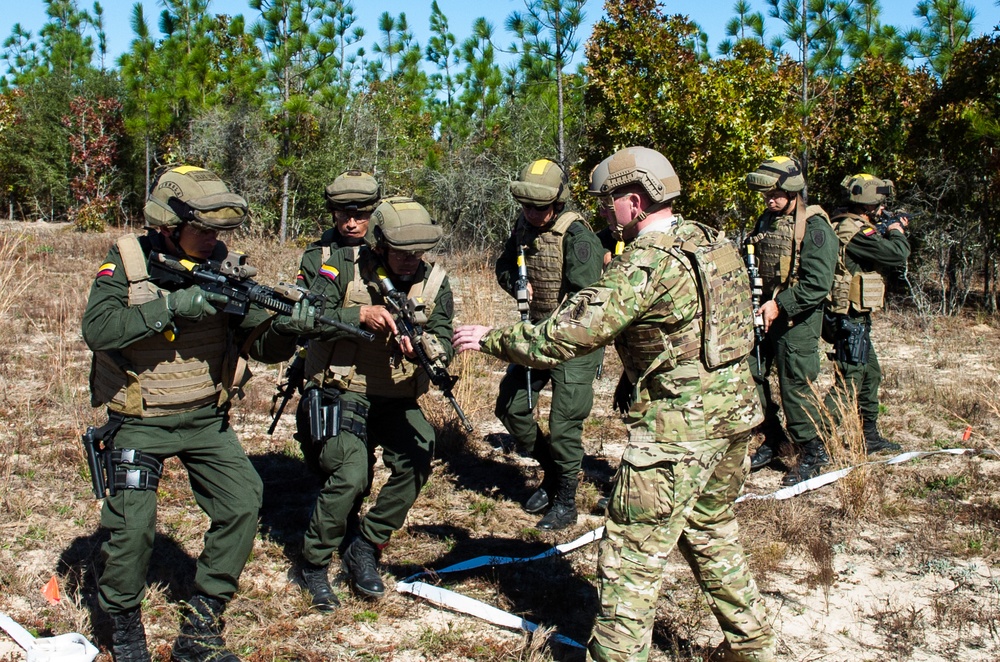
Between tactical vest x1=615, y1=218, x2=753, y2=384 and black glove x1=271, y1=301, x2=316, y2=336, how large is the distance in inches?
50.5

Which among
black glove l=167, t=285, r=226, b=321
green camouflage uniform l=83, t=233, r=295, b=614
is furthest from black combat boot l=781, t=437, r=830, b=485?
black glove l=167, t=285, r=226, b=321

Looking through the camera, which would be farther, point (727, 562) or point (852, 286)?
point (852, 286)

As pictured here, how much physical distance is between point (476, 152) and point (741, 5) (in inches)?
239

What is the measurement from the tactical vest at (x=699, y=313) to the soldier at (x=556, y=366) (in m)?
1.97

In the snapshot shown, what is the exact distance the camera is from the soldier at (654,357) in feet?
10.1

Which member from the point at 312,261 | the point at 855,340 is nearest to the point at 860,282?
the point at 855,340

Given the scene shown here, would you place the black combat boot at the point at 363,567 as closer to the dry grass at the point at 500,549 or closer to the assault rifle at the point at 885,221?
the dry grass at the point at 500,549

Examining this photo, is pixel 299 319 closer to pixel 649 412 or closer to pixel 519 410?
pixel 649 412

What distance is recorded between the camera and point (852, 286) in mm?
6418

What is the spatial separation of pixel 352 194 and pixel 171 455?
1.78 metres

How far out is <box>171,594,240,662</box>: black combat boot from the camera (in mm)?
3521

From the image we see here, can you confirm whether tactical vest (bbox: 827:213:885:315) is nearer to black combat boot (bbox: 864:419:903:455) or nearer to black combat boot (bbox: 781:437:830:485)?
black combat boot (bbox: 864:419:903:455)

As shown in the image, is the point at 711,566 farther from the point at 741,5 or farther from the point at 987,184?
the point at 741,5

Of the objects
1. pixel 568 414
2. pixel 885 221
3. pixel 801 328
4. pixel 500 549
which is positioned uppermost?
pixel 885 221
